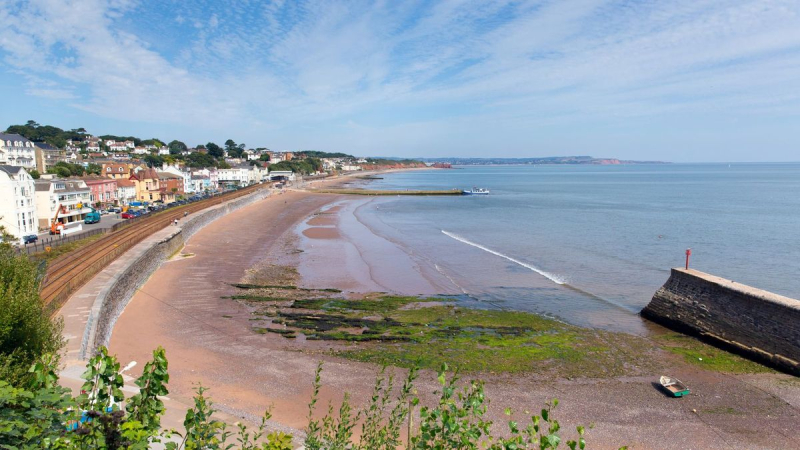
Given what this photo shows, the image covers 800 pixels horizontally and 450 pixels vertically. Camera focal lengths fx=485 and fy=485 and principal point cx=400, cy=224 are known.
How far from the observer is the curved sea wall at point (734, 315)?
52.9 ft

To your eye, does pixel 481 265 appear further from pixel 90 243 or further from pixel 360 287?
pixel 90 243

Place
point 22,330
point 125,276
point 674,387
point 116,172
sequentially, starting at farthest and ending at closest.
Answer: point 116,172, point 125,276, point 674,387, point 22,330

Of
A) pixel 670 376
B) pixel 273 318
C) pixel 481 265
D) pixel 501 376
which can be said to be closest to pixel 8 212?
pixel 273 318

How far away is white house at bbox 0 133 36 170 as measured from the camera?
7419 centimetres

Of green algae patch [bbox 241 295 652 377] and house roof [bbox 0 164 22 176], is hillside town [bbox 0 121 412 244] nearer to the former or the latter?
house roof [bbox 0 164 22 176]

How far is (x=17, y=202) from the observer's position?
3700 cm

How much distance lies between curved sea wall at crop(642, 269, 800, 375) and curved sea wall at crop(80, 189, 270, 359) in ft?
70.1

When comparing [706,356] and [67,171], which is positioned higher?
[67,171]

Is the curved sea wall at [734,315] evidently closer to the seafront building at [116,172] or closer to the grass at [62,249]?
the grass at [62,249]

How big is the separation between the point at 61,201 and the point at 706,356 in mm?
55339

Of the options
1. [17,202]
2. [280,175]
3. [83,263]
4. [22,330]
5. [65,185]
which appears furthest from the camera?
[280,175]

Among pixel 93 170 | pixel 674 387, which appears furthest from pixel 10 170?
pixel 93 170

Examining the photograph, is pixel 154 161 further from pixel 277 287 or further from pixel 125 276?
Answer: pixel 125 276

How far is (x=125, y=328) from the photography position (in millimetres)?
18312
